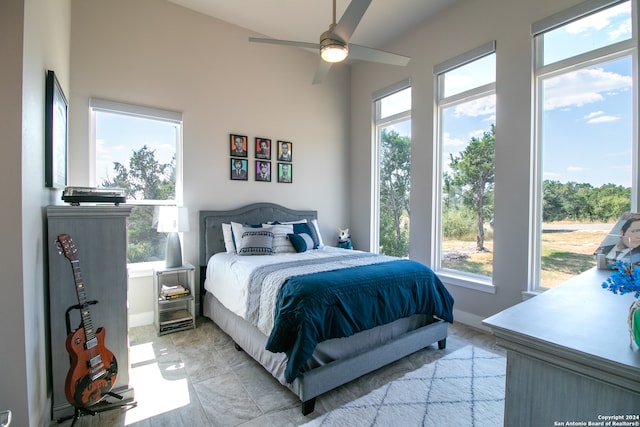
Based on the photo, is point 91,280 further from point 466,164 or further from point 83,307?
point 466,164

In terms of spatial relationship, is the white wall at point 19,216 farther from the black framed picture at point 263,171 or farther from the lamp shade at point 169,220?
the black framed picture at point 263,171

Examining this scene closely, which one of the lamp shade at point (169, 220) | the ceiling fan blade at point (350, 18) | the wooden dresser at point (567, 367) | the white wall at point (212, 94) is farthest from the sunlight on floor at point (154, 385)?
the ceiling fan blade at point (350, 18)

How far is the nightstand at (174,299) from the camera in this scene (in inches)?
122

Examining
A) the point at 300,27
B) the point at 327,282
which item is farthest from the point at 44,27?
the point at 300,27

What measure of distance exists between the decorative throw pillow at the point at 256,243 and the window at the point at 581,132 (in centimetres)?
273

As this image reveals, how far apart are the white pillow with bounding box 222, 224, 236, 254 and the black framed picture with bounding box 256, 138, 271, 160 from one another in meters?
1.09

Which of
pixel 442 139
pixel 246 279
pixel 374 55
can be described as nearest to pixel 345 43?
pixel 374 55

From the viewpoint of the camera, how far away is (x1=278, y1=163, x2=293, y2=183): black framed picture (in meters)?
4.34

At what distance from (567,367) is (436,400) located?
159cm

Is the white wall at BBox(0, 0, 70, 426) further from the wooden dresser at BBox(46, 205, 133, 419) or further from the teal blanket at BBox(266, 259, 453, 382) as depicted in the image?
the teal blanket at BBox(266, 259, 453, 382)

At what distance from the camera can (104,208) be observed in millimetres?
1975

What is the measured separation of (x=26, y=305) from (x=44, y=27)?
164cm

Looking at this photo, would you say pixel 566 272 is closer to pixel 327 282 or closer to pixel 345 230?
pixel 327 282

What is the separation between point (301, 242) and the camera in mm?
3621
